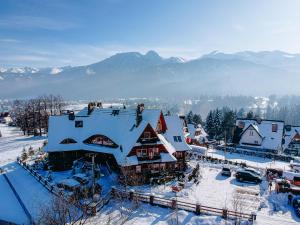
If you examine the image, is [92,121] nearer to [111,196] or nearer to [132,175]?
[132,175]

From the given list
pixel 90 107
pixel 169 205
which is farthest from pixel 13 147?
pixel 169 205

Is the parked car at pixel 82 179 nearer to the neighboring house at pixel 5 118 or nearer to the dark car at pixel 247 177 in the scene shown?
the dark car at pixel 247 177

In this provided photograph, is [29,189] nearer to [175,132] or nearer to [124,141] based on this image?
Result: [124,141]

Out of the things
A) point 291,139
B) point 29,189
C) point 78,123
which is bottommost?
point 29,189

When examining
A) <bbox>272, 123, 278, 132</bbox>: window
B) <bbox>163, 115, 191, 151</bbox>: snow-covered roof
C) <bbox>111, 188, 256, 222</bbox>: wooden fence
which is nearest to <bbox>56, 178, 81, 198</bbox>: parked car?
<bbox>111, 188, 256, 222</bbox>: wooden fence

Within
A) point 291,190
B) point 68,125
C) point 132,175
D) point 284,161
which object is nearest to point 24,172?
point 68,125

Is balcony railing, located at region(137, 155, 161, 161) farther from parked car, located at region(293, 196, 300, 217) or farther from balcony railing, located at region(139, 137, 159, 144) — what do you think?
parked car, located at region(293, 196, 300, 217)
